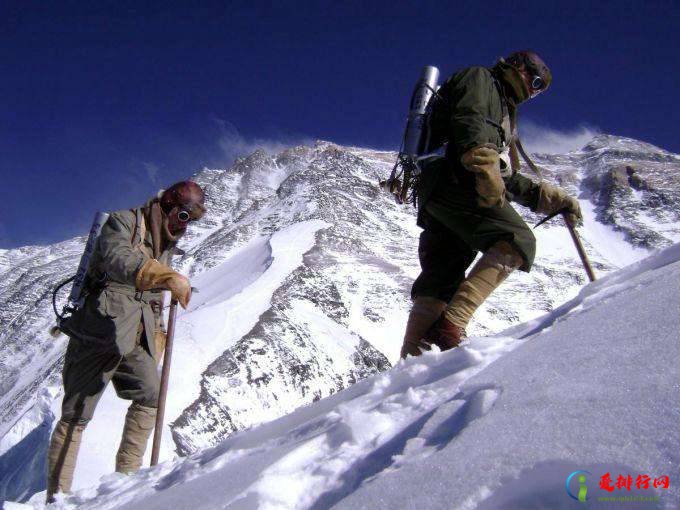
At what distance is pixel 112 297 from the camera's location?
4160 millimetres

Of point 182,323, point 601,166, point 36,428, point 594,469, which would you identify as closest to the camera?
point 594,469

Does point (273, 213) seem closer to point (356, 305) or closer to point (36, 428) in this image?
point (356, 305)

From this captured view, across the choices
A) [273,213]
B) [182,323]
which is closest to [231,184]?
[273,213]

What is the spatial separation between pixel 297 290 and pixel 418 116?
25.4 meters

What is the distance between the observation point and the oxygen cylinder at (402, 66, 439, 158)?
3779mm

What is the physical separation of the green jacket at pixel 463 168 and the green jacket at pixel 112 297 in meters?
2.20

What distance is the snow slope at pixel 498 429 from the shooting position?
3.56 ft

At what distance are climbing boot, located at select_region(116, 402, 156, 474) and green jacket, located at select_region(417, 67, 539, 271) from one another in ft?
9.19

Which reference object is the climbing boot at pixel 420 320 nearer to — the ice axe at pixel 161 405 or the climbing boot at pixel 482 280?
the climbing boot at pixel 482 280

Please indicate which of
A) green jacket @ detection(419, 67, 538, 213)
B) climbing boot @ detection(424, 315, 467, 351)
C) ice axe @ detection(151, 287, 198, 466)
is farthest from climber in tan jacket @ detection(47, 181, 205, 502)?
green jacket @ detection(419, 67, 538, 213)

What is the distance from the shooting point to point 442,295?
12.7 ft

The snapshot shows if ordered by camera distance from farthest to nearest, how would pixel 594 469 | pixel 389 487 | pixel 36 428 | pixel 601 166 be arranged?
pixel 601 166
pixel 36 428
pixel 389 487
pixel 594 469

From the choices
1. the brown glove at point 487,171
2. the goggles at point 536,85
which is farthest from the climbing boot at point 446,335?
the goggles at point 536,85

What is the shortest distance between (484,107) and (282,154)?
135 m
